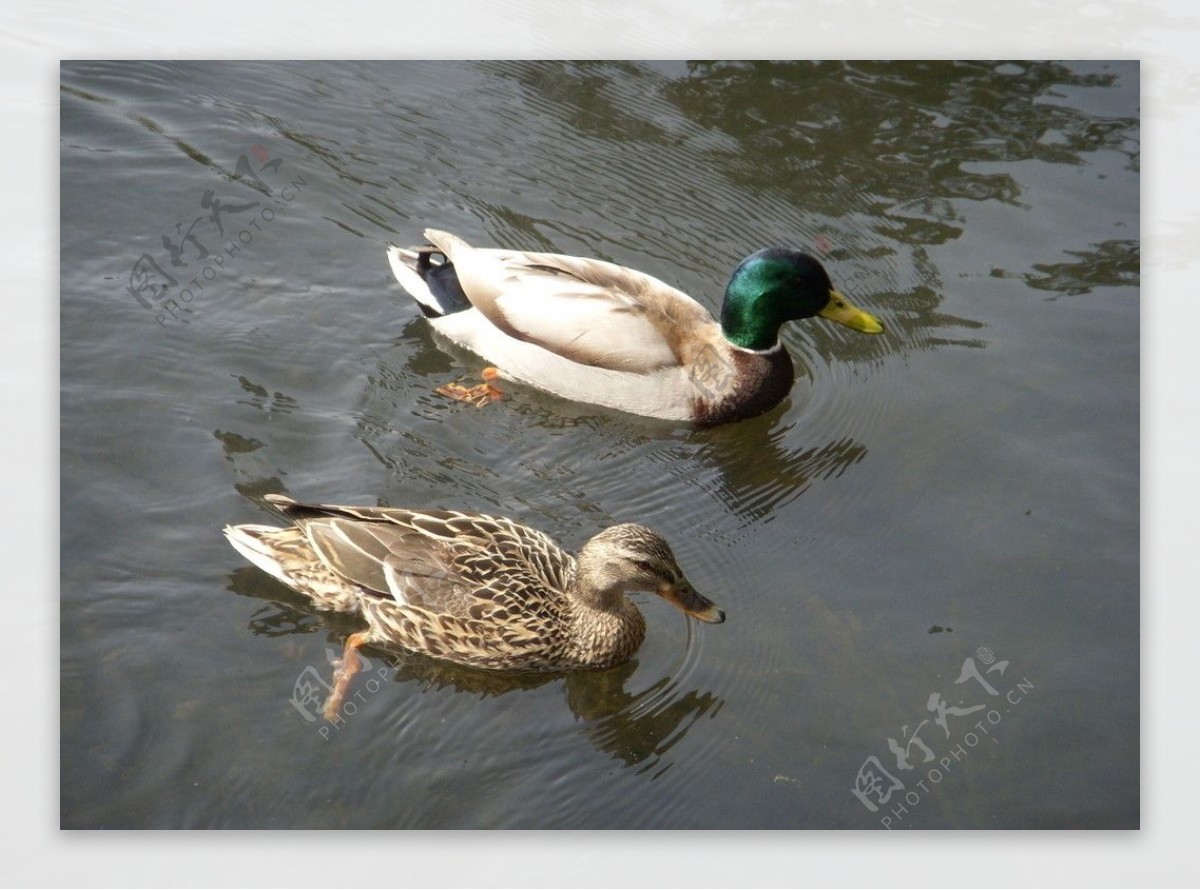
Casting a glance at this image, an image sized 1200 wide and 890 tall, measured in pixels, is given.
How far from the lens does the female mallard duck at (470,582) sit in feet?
16.5

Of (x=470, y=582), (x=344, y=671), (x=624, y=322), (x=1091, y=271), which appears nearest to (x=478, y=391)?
(x=624, y=322)

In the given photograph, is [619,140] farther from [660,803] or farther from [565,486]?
[660,803]

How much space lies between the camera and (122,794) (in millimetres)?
4629

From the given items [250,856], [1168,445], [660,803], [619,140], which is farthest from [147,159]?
[1168,445]

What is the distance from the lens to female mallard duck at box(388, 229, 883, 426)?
246 inches

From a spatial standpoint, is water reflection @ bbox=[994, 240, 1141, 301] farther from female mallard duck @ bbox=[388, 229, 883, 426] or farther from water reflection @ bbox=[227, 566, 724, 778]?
water reflection @ bbox=[227, 566, 724, 778]

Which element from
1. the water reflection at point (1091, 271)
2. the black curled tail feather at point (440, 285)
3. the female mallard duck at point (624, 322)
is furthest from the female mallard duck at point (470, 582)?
the water reflection at point (1091, 271)

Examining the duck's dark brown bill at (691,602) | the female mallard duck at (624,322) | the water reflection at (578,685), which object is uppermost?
the female mallard duck at (624,322)

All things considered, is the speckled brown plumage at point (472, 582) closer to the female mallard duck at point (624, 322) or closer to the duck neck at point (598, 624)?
the duck neck at point (598, 624)

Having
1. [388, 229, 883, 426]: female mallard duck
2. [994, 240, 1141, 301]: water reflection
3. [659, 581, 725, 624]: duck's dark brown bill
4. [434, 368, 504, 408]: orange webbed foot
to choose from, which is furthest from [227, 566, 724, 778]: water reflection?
[994, 240, 1141, 301]: water reflection

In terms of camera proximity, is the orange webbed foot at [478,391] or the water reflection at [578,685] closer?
the water reflection at [578,685]

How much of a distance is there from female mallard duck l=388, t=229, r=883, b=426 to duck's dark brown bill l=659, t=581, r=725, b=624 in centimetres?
135

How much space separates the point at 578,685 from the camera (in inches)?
203

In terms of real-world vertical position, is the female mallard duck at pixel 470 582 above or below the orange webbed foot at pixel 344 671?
above
